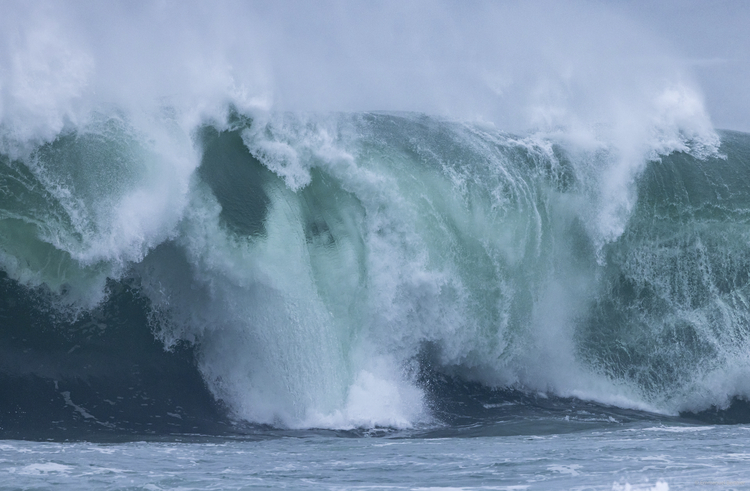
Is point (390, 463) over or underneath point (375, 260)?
underneath

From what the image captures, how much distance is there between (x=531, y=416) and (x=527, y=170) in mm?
5098

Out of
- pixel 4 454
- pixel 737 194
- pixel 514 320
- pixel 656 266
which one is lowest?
pixel 4 454

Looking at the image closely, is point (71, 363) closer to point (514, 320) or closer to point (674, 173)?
point (514, 320)

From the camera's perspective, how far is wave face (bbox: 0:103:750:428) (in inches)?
544

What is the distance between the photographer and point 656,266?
54.6 feet

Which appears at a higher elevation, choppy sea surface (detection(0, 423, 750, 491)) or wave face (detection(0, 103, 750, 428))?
wave face (detection(0, 103, 750, 428))

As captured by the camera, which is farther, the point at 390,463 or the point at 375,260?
the point at 375,260

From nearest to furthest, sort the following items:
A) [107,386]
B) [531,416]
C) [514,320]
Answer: [107,386] < [531,416] < [514,320]

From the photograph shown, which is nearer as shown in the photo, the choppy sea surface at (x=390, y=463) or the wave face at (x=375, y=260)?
the choppy sea surface at (x=390, y=463)

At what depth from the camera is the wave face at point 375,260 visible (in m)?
13.8

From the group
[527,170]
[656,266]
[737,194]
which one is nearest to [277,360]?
[527,170]

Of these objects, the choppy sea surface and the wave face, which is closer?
the choppy sea surface

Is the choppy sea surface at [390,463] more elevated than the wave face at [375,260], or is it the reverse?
the wave face at [375,260]

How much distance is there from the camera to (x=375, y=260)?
15141mm
